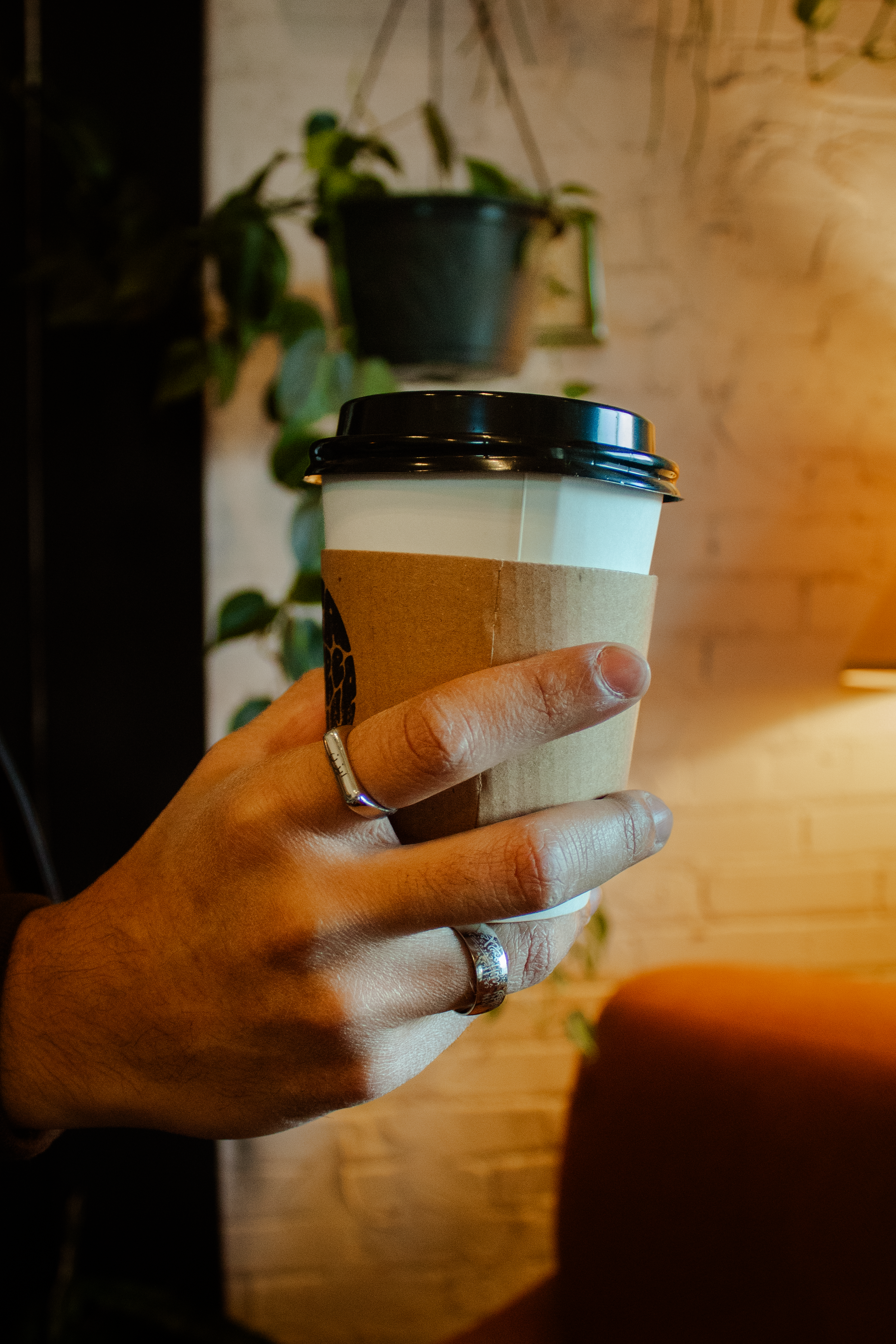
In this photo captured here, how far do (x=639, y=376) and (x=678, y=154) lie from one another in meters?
0.36

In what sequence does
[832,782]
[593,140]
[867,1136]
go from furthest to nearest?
[832,782] → [593,140] → [867,1136]

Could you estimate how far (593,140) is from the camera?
4.97 feet

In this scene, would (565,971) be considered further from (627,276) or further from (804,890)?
(627,276)

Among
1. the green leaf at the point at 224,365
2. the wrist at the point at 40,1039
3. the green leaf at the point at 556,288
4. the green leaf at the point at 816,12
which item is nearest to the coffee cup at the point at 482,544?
the wrist at the point at 40,1039

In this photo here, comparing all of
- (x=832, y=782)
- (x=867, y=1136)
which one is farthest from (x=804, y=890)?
(x=867, y=1136)

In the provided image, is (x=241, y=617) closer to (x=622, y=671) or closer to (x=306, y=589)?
(x=306, y=589)

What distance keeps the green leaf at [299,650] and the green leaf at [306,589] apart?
109 millimetres

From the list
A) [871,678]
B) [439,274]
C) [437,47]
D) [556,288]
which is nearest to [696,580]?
[871,678]

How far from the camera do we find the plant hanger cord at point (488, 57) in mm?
1447

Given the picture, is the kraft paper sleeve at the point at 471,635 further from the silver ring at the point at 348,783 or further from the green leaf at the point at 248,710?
the green leaf at the point at 248,710

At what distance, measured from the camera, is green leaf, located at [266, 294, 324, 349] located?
112 centimetres

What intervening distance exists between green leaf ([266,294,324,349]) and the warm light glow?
2.87 feet

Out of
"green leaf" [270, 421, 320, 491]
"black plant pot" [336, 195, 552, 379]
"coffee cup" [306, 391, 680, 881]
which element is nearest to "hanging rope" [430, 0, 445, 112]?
"black plant pot" [336, 195, 552, 379]

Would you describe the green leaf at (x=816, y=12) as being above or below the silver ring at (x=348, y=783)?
above
